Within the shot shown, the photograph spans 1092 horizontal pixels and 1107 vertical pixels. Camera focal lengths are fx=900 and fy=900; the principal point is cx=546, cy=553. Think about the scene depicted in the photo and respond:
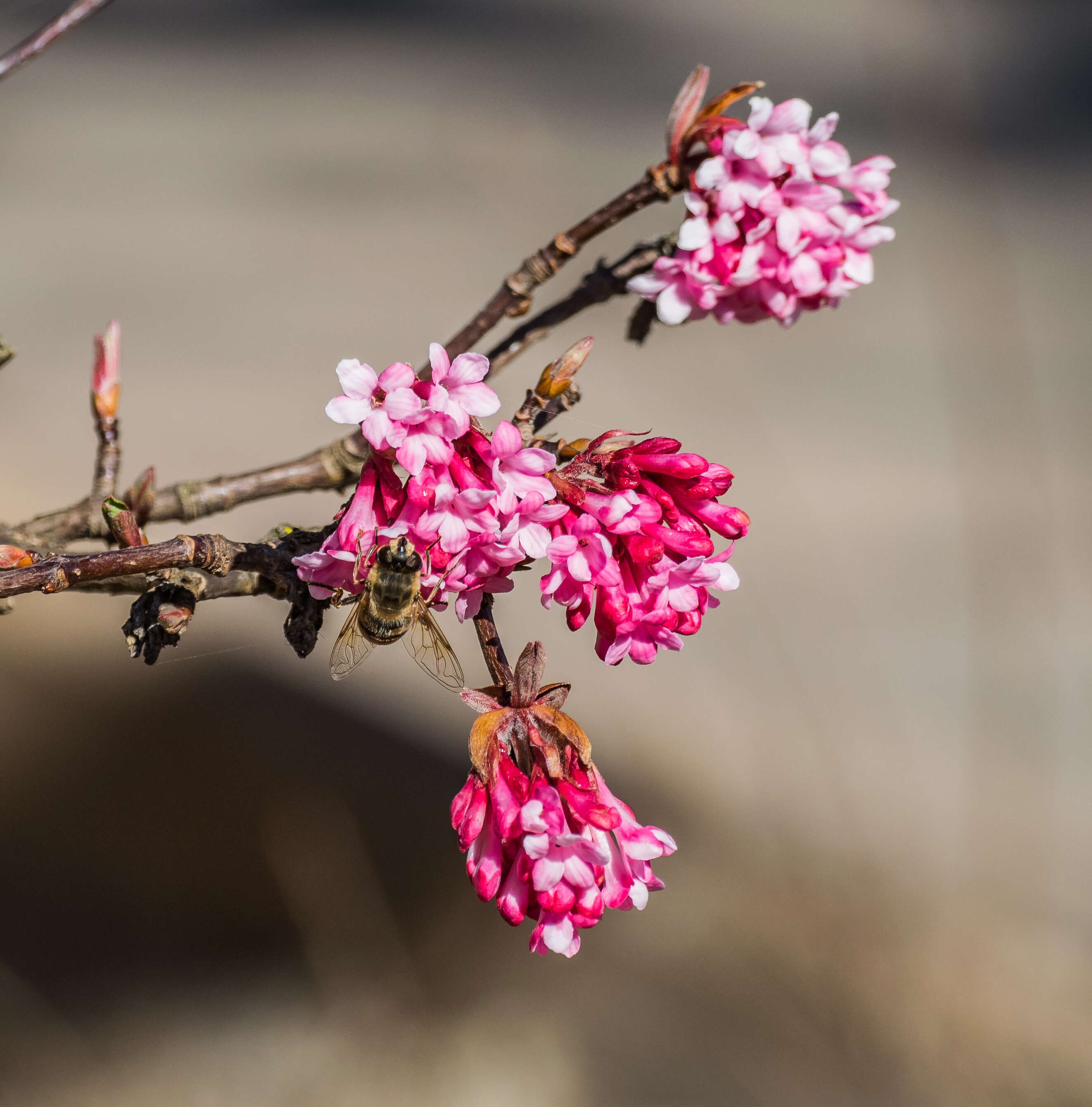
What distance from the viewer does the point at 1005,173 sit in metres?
2.75

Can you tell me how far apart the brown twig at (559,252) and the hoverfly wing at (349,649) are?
250 millimetres

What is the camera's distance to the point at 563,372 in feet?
2.05

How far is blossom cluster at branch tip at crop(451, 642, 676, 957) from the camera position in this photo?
53 cm

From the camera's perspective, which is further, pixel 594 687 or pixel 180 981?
pixel 594 687

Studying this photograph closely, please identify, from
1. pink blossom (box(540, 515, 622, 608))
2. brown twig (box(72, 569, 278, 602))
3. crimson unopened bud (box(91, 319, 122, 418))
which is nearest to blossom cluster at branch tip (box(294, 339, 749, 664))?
pink blossom (box(540, 515, 622, 608))

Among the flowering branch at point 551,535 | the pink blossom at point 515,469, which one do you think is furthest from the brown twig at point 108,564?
the pink blossom at point 515,469

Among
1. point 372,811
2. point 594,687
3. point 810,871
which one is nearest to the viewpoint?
point 372,811

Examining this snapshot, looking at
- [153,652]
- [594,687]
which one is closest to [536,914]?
[153,652]

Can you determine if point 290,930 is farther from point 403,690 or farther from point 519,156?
point 519,156

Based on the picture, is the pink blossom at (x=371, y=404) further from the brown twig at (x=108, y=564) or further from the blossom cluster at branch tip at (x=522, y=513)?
the brown twig at (x=108, y=564)

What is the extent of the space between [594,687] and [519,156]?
1.70 m

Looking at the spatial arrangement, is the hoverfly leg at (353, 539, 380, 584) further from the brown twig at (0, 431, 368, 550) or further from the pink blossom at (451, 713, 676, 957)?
the brown twig at (0, 431, 368, 550)

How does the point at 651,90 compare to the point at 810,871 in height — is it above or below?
above

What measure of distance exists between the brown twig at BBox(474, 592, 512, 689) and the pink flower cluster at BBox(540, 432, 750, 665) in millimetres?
54
